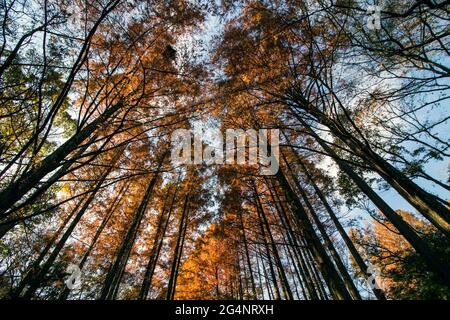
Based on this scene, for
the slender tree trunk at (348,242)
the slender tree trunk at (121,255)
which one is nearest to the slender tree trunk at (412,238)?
the slender tree trunk at (348,242)

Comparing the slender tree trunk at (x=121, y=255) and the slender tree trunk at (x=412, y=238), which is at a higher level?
the slender tree trunk at (x=121, y=255)

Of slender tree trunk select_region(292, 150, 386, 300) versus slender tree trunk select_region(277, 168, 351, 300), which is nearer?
slender tree trunk select_region(277, 168, 351, 300)

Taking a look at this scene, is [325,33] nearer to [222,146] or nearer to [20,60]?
[222,146]

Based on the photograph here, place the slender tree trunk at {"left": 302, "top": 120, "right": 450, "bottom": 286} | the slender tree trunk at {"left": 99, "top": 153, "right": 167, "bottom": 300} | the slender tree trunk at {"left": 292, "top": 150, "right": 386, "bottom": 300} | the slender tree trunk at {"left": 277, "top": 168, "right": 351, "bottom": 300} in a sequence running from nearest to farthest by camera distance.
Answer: the slender tree trunk at {"left": 302, "top": 120, "right": 450, "bottom": 286}
the slender tree trunk at {"left": 277, "top": 168, "right": 351, "bottom": 300}
the slender tree trunk at {"left": 99, "top": 153, "right": 167, "bottom": 300}
the slender tree trunk at {"left": 292, "top": 150, "right": 386, "bottom": 300}

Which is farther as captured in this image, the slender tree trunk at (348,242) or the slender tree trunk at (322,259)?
the slender tree trunk at (348,242)

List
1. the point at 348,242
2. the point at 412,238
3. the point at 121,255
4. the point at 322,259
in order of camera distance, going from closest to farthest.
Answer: the point at 412,238
the point at 322,259
the point at 121,255
the point at 348,242

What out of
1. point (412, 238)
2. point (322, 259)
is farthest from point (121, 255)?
point (412, 238)

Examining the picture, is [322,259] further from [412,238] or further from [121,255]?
[121,255]

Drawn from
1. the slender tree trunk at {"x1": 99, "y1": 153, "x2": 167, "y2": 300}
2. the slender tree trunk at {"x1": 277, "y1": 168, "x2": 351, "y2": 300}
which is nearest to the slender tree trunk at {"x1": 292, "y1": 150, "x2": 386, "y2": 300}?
the slender tree trunk at {"x1": 277, "y1": 168, "x2": 351, "y2": 300}

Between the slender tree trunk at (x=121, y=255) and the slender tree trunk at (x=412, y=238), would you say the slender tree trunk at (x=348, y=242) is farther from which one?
the slender tree trunk at (x=121, y=255)

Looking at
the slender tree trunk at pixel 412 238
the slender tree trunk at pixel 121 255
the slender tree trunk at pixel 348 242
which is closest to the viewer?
the slender tree trunk at pixel 412 238

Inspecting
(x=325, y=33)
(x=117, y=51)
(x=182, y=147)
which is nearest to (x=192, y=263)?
(x=182, y=147)

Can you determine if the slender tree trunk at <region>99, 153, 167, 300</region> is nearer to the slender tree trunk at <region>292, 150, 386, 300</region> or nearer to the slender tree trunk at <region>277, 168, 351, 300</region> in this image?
the slender tree trunk at <region>277, 168, 351, 300</region>
